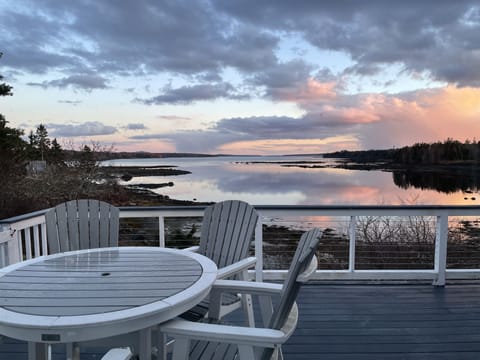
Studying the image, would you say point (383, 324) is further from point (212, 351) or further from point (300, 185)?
point (300, 185)

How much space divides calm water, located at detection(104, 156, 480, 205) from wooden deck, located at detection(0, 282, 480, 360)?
2975 mm

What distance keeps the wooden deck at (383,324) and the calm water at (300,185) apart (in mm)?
2975

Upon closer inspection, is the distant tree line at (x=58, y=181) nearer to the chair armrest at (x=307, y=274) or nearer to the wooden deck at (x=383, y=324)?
the wooden deck at (x=383, y=324)

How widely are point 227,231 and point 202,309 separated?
768 mm

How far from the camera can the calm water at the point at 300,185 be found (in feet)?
32.0

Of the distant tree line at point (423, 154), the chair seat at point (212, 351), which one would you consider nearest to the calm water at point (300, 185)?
the distant tree line at point (423, 154)

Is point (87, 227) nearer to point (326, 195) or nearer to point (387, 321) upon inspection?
point (387, 321)

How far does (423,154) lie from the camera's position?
10.7 meters

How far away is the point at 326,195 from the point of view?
14.2 metres

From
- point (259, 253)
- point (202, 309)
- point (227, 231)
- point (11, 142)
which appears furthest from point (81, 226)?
point (11, 142)

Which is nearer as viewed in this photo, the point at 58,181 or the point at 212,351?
the point at 212,351

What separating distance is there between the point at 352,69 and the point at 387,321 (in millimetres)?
5805

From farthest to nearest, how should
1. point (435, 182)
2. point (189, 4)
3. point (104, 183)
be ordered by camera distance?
point (435, 182)
point (104, 183)
point (189, 4)

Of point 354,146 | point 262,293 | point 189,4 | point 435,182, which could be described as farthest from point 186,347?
point 435,182
